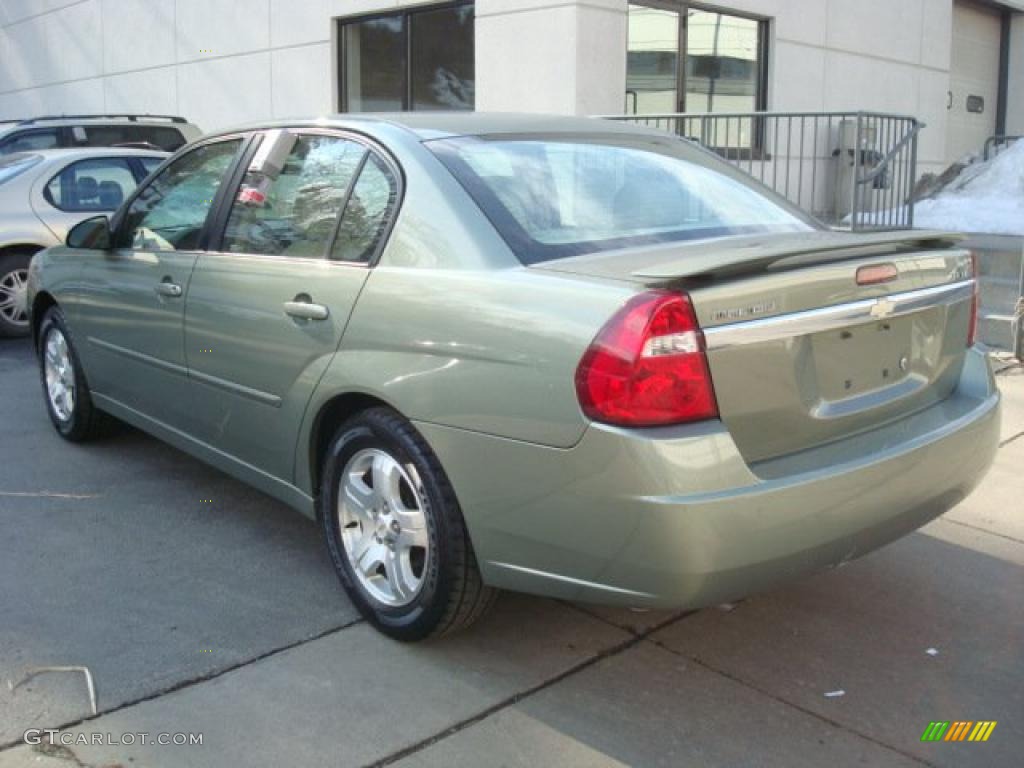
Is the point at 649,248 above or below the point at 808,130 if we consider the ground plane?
below

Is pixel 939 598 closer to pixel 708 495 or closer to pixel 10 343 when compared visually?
pixel 708 495

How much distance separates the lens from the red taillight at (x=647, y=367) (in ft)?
8.84

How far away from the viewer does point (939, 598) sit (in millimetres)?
3850

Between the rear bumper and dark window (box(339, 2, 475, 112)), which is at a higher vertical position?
dark window (box(339, 2, 475, 112))

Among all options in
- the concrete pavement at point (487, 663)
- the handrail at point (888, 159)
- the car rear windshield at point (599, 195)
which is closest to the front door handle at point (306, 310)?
the car rear windshield at point (599, 195)

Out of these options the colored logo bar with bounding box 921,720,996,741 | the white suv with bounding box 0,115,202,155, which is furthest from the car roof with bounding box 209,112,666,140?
the white suv with bounding box 0,115,202,155

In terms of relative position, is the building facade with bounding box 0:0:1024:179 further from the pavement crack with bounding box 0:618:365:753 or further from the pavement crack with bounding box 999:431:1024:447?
the pavement crack with bounding box 0:618:365:753

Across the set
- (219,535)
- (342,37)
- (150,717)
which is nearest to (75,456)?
(219,535)

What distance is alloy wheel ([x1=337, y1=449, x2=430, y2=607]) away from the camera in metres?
3.32

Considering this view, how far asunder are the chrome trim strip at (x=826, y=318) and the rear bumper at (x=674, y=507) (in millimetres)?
241

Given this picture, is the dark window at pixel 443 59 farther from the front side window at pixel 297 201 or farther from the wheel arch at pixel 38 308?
the front side window at pixel 297 201

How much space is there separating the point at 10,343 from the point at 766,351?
749 centimetres

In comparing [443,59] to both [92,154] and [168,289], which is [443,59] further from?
[168,289]

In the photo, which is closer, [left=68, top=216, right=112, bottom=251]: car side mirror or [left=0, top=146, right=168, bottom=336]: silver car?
[left=68, top=216, right=112, bottom=251]: car side mirror
